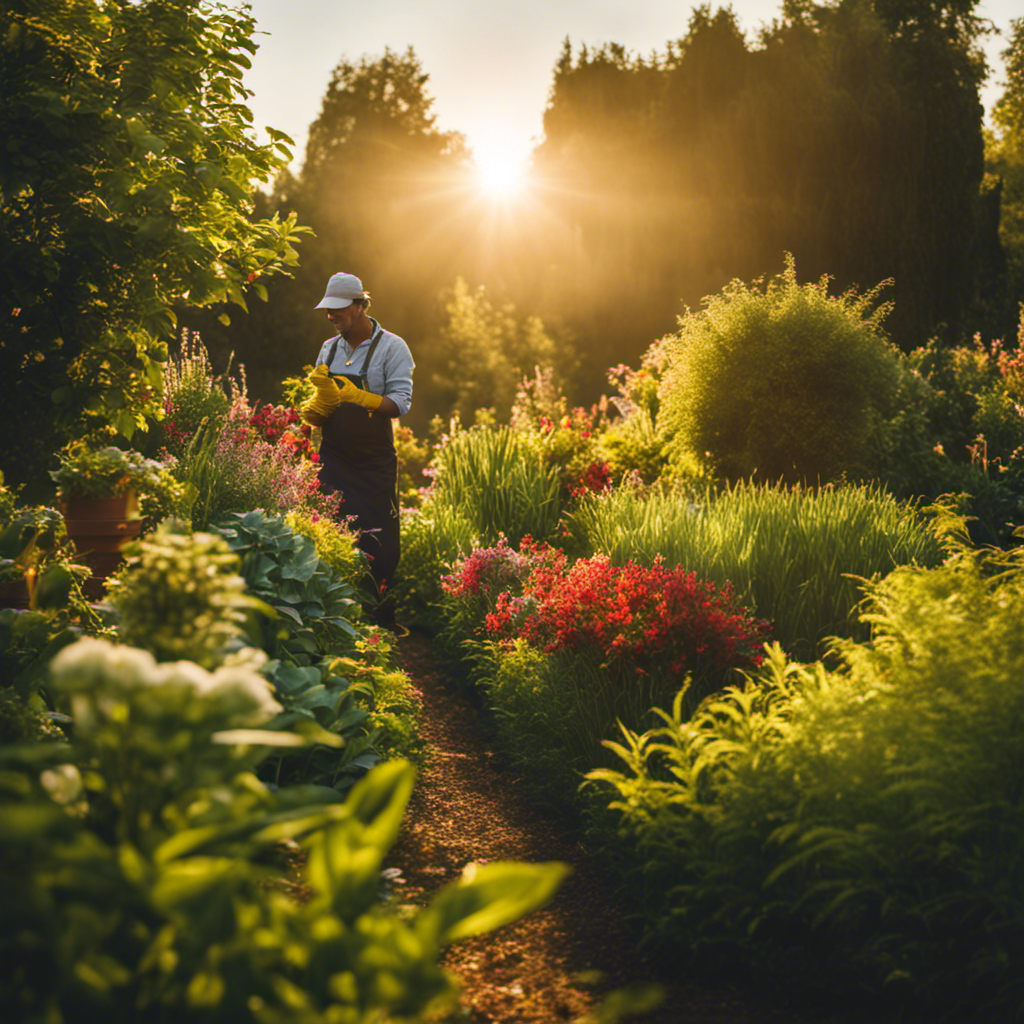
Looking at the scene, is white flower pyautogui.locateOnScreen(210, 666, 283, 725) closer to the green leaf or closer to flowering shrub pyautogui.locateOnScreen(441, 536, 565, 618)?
the green leaf

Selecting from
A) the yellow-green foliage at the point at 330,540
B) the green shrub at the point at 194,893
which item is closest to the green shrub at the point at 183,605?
the green shrub at the point at 194,893

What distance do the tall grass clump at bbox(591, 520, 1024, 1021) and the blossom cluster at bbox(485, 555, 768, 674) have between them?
1.00 m

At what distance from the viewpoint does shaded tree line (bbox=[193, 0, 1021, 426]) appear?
18969mm

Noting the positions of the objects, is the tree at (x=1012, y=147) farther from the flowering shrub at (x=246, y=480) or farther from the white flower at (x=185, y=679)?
the white flower at (x=185, y=679)

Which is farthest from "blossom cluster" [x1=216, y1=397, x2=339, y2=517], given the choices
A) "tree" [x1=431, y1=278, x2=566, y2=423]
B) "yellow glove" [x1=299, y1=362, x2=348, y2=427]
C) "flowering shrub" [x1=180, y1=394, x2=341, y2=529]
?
"tree" [x1=431, y1=278, x2=566, y2=423]

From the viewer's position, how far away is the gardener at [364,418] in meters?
5.86

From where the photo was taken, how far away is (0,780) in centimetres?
133

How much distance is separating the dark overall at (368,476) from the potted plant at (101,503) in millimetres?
2523

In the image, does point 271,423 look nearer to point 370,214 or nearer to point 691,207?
point 691,207

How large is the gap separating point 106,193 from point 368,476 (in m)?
2.82

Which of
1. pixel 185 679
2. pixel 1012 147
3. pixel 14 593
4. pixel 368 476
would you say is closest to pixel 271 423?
pixel 368 476

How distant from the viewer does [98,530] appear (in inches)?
136

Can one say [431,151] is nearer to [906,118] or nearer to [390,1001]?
[906,118]

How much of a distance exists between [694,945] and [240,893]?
1446 mm
